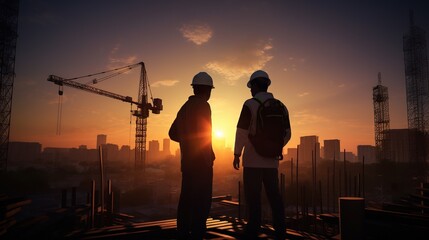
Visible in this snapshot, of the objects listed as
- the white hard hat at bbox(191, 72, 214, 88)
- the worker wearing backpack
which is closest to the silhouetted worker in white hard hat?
the white hard hat at bbox(191, 72, 214, 88)

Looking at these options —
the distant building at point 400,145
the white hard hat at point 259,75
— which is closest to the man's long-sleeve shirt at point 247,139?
the white hard hat at point 259,75

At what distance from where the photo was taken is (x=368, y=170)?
8212cm

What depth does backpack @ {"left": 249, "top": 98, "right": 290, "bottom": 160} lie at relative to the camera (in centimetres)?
373

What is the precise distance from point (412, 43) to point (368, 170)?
146 ft

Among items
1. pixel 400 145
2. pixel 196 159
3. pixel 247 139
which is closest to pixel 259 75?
pixel 247 139

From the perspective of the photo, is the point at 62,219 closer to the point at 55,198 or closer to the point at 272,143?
the point at 272,143

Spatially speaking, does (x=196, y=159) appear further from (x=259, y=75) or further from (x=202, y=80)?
(x=259, y=75)

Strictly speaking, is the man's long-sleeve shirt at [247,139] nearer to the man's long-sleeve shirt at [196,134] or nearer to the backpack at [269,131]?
the backpack at [269,131]

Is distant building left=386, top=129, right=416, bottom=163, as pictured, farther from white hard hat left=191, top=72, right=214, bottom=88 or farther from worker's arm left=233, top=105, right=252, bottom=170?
white hard hat left=191, top=72, right=214, bottom=88

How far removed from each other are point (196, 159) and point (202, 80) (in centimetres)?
106

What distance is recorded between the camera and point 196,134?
3646 millimetres

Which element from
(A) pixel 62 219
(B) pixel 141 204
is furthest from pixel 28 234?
(B) pixel 141 204

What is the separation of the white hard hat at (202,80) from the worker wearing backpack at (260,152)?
1.96 ft

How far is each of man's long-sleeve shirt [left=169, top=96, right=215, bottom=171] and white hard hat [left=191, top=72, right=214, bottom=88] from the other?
21 centimetres
